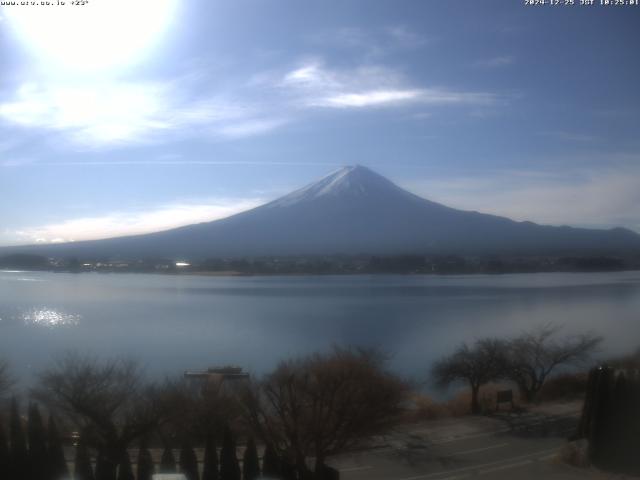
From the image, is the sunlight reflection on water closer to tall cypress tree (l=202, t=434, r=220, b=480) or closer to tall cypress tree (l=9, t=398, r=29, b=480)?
tall cypress tree (l=9, t=398, r=29, b=480)

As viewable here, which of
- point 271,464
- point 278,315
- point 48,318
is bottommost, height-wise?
point 271,464

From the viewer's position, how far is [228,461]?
21.0 ft

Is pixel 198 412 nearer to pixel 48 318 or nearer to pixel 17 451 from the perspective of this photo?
pixel 17 451

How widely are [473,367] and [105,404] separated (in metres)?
5.65

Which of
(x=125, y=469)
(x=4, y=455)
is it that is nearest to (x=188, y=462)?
(x=125, y=469)

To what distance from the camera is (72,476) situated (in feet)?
20.4

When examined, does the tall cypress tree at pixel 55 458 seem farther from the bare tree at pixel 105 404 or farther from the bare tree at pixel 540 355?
the bare tree at pixel 540 355

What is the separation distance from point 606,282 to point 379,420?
14.8 meters

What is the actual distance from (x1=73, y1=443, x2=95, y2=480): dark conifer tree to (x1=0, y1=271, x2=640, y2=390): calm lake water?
2476mm

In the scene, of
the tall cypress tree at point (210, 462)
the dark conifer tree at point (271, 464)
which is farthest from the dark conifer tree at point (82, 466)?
the dark conifer tree at point (271, 464)

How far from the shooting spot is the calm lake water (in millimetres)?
10312

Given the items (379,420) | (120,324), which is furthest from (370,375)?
(120,324)

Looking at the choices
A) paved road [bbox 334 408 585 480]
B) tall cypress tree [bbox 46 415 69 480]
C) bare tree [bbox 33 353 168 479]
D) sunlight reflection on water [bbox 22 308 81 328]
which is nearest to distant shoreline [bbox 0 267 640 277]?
sunlight reflection on water [bbox 22 308 81 328]

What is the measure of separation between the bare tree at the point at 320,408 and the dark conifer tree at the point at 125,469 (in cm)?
125
